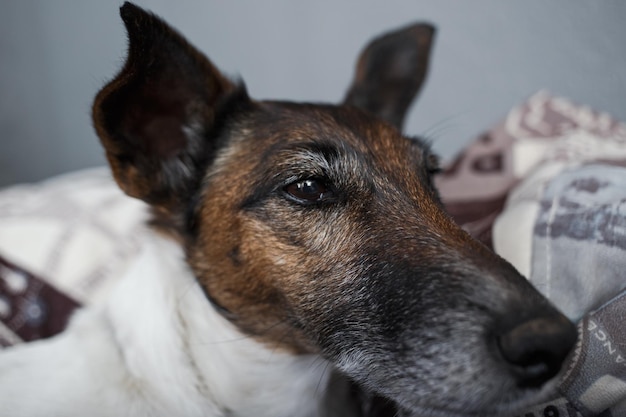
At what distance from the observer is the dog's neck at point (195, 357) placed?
58.5 inches

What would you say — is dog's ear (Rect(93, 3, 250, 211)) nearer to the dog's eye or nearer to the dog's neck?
the dog's neck

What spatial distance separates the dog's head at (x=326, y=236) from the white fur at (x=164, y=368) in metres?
0.07

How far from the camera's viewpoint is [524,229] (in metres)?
1.61

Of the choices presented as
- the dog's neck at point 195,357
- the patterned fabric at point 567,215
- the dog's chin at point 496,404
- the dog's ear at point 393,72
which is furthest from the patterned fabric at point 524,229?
the dog's ear at point 393,72

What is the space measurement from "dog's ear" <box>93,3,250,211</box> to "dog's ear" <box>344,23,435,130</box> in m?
0.56

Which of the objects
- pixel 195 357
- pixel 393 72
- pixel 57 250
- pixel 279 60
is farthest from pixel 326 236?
pixel 279 60

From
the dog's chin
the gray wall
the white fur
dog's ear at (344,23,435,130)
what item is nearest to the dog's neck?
the white fur

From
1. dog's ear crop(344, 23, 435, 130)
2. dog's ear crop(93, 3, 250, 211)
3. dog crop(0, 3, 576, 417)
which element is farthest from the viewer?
dog's ear crop(344, 23, 435, 130)

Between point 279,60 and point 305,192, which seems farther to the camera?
point 279,60

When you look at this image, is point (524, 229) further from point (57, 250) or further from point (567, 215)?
point (57, 250)

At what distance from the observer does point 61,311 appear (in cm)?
215

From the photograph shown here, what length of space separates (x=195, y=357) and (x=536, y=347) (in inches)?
33.8

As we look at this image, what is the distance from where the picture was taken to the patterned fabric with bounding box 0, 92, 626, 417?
1.25 m

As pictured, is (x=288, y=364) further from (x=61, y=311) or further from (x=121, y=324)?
(x=61, y=311)
